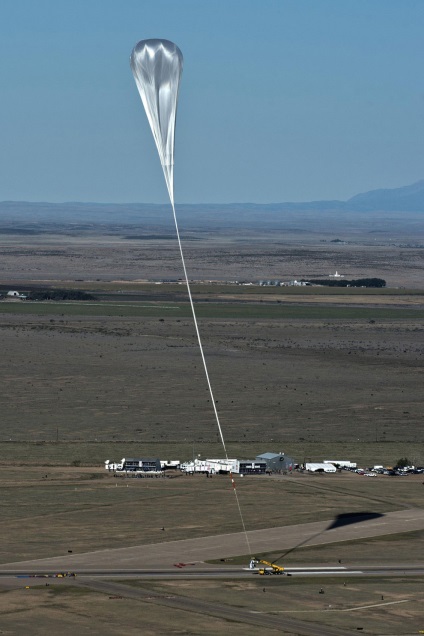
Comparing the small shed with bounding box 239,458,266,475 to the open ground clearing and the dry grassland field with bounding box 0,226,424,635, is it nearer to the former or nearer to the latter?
the open ground clearing

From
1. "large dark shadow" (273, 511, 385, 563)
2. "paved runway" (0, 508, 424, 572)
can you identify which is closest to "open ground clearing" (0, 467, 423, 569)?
"paved runway" (0, 508, 424, 572)

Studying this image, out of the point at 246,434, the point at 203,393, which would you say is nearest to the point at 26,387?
the point at 203,393

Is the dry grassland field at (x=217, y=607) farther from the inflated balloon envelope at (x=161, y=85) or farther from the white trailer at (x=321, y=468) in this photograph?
the white trailer at (x=321, y=468)

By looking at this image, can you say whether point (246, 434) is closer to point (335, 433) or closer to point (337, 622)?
point (335, 433)

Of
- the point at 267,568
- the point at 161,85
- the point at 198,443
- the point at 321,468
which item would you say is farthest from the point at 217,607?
the point at 198,443

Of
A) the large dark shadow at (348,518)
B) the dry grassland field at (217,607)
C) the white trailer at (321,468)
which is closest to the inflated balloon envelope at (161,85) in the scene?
the dry grassland field at (217,607)

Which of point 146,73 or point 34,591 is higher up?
point 146,73
